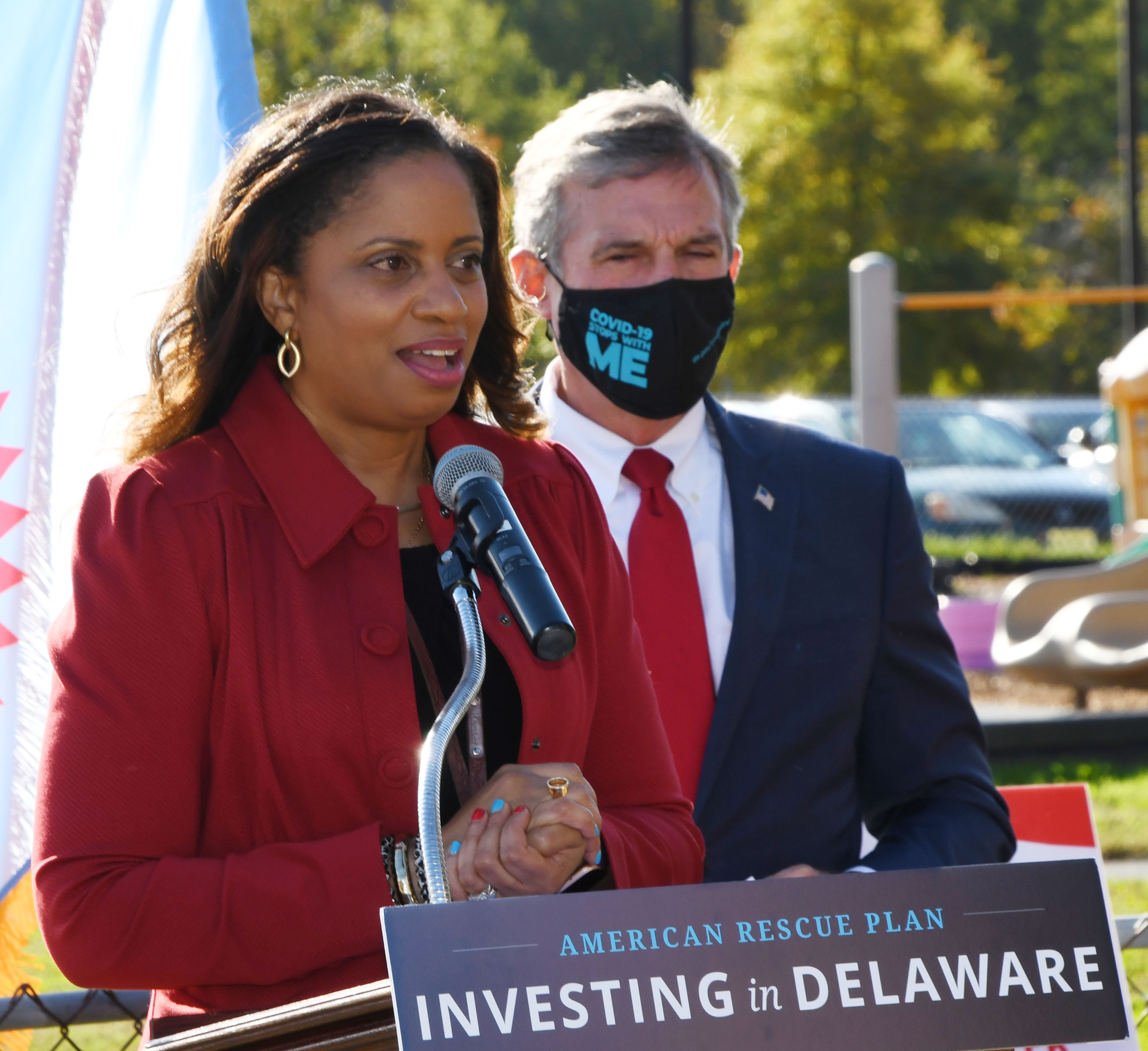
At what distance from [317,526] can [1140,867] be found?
5287mm

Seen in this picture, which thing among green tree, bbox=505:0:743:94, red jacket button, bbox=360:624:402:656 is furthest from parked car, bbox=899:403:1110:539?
green tree, bbox=505:0:743:94

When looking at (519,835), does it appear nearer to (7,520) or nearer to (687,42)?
(7,520)

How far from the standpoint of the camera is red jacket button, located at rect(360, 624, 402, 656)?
221cm

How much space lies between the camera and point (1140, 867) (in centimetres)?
657

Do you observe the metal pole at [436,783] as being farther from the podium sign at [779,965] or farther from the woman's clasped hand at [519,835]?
the woman's clasped hand at [519,835]

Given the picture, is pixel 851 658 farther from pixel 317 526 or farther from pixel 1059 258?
pixel 1059 258

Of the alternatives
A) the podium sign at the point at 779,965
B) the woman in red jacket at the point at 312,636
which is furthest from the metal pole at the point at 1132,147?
the podium sign at the point at 779,965

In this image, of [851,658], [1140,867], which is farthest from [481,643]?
[1140,867]

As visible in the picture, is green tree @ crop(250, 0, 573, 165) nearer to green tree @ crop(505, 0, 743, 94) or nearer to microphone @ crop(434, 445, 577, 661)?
green tree @ crop(505, 0, 743, 94)

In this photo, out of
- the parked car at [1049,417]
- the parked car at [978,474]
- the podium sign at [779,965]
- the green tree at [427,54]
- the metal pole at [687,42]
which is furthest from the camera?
the green tree at [427,54]

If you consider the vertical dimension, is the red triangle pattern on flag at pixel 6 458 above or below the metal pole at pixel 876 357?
below

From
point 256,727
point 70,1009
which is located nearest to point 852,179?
point 70,1009

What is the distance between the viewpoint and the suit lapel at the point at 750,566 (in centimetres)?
289

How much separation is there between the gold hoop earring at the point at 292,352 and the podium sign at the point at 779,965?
3.68 ft
